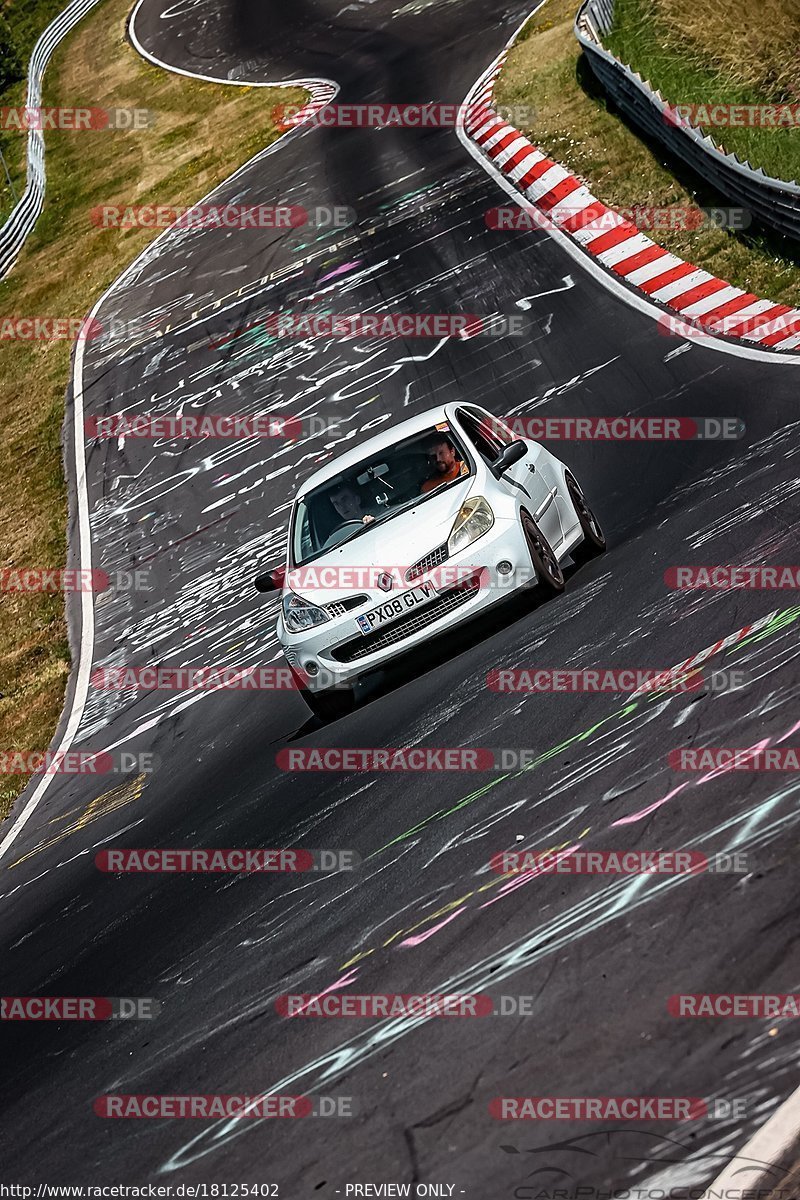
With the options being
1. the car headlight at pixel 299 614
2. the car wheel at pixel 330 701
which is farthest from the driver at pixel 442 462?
the car wheel at pixel 330 701

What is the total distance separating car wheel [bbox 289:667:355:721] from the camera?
988cm

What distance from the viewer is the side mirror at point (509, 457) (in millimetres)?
10062

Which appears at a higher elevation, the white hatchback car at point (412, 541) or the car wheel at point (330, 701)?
the white hatchback car at point (412, 541)

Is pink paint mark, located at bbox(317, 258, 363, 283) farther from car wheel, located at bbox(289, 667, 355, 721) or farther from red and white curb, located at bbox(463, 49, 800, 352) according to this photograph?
car wheel, located at bbox(289, 667, 355, 721)

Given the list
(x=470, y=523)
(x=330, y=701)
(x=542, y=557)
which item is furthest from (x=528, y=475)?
(x=330, y=701)

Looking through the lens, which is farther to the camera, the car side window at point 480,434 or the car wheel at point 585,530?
the car wheel at point 585,530

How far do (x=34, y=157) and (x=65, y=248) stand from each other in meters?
6.54

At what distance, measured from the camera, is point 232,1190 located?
6.08 metres

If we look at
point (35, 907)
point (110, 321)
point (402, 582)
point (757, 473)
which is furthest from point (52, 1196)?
point (110, 321)

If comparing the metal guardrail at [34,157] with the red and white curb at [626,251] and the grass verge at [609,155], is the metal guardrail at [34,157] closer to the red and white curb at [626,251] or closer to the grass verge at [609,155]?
the red and white curb at [626,251]

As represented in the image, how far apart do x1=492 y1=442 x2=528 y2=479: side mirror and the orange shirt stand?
0.26m

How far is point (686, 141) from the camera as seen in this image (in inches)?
744

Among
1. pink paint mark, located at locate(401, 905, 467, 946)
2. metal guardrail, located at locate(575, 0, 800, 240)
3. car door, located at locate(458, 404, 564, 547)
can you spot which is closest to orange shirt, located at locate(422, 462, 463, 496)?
car door, located at locate(458, 404, 564, 547)

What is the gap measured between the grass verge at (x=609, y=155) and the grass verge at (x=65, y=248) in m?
6.65
